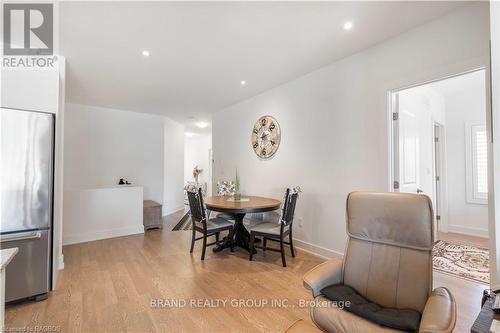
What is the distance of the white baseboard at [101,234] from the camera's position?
12.8ft

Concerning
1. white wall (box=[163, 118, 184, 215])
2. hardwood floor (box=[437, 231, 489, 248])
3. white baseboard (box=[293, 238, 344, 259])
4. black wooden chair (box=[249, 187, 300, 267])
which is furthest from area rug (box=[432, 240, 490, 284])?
white wall (box=[163, 118, 184, 215])

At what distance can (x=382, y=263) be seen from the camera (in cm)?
156

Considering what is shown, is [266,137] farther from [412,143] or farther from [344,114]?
[412,143]

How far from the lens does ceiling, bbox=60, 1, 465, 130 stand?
2062 mm

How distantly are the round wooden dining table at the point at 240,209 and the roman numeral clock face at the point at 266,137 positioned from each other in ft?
3.34

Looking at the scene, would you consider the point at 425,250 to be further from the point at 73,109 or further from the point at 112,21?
the point at 73,109

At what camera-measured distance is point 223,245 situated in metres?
3.59

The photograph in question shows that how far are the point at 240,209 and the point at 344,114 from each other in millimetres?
1833

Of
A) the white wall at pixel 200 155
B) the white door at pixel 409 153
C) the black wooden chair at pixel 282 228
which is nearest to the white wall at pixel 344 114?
the white door at pixel 409 153

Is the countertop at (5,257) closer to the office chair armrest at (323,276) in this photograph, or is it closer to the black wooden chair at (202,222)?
the office chair armrest at (323,276)

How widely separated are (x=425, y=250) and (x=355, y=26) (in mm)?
2126

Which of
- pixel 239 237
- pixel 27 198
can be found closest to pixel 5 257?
pixel 27 198

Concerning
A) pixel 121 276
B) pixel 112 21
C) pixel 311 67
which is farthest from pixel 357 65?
pixel 121 276

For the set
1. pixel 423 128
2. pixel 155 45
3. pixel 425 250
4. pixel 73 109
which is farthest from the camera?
pixel 73 109
